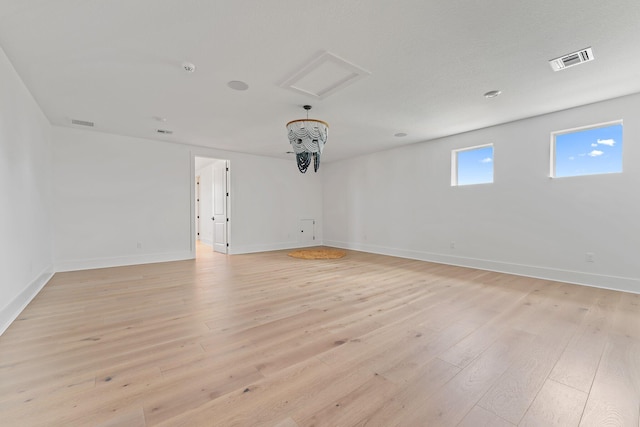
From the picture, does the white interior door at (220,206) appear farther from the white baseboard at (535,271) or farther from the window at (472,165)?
the window at (472,165)

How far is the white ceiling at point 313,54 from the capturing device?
1886mm

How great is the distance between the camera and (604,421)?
4.13 ft

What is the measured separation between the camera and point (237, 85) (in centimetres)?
298

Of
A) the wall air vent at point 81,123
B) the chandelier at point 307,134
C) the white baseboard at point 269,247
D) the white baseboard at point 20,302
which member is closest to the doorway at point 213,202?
the white baseboard at point 269,247

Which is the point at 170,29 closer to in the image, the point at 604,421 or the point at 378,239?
the point at 604,421

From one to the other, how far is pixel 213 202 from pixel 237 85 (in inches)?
188

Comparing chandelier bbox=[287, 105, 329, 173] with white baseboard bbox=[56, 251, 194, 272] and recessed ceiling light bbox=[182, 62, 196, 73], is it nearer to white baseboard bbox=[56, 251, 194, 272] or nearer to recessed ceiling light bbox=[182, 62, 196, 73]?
recessed ceiling light bbox=[182, 62, 196, 73]

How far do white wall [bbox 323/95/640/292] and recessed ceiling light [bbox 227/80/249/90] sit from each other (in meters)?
4.02

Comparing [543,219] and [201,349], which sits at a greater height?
[543,219]

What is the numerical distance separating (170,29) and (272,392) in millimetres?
2750

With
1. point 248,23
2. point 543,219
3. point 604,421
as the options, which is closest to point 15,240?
point 248,23

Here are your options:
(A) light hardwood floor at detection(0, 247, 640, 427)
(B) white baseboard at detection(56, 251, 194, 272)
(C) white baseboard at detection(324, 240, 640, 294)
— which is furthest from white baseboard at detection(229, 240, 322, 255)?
(A) light hardwood floor at detection(0, 247, 640, 427)

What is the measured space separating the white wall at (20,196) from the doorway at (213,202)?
2481 mm

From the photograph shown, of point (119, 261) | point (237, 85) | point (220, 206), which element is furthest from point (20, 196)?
point (220, 206)
